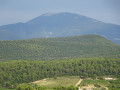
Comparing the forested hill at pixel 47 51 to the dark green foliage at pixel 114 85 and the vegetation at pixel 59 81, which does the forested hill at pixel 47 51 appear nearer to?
the vegetation at pixel 59 81

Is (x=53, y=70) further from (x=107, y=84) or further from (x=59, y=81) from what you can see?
(x=107, y=84)

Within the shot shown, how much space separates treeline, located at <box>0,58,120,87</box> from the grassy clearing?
321 centimetres

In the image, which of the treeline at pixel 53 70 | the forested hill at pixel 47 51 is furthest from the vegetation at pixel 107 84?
the forested hill at pixel 47 51

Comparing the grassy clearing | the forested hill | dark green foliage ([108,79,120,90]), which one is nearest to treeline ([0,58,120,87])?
the grassy clearing

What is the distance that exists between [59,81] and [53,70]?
460 inches

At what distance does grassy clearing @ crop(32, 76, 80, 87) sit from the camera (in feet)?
210

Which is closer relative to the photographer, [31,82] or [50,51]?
[31,82]

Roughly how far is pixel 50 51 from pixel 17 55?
84.0 feet

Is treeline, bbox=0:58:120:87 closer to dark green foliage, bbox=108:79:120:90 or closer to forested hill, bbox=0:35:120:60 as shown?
dark green foliage, bbox=108:79:120:90

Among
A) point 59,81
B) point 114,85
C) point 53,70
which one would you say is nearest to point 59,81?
point 59,81

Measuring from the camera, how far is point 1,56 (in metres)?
121

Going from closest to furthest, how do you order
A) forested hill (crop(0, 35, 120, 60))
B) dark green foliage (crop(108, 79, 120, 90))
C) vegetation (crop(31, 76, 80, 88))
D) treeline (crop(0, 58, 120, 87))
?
dark green foliage (crop(108, 79, 120, 90)), vegetation (crop(31, 76, 80, 88)), treeline (crop(0, 58, 120, 87)), forested hill (crop(0, 35, 120, 60))

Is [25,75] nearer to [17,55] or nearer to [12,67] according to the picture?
[12,67]

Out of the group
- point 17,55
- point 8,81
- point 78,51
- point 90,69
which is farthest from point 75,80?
point 78,51
